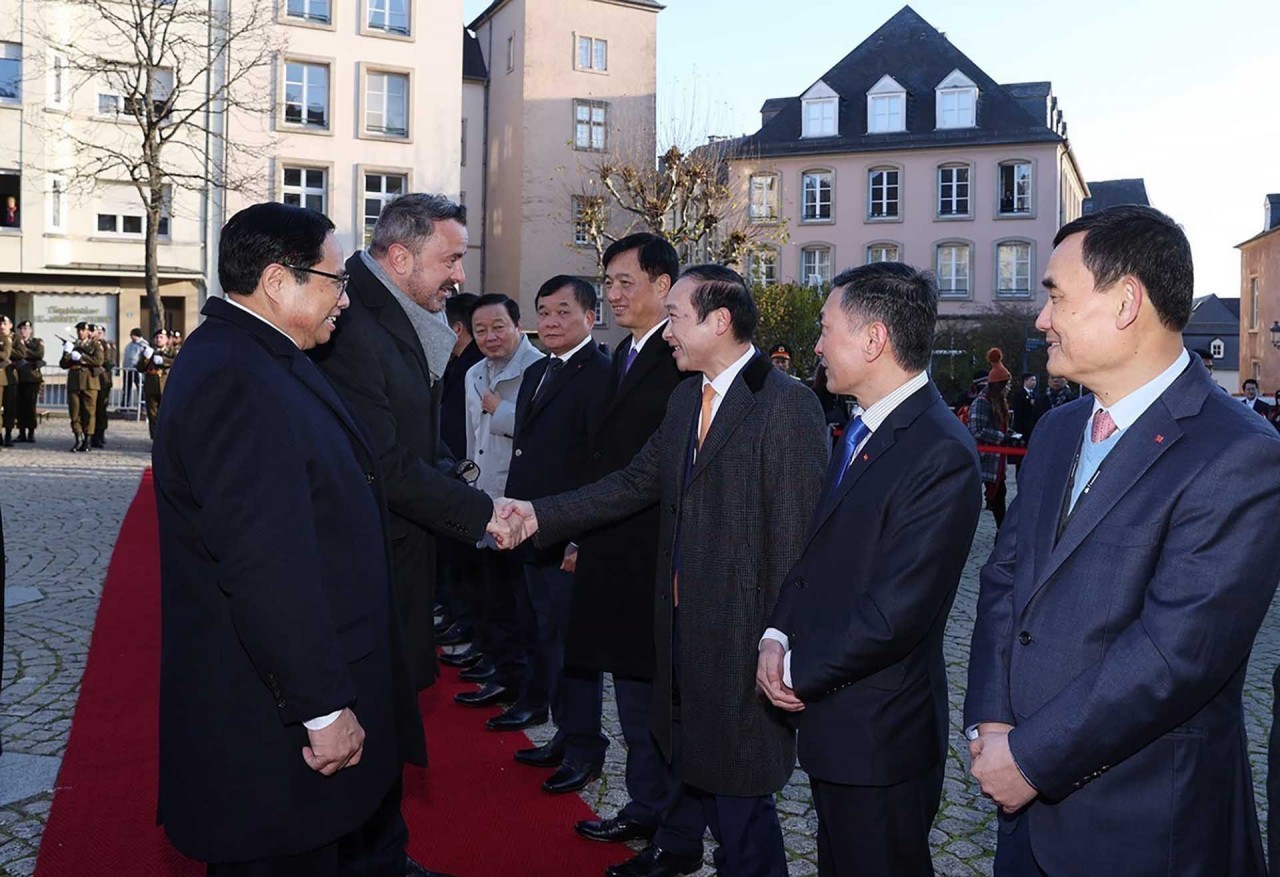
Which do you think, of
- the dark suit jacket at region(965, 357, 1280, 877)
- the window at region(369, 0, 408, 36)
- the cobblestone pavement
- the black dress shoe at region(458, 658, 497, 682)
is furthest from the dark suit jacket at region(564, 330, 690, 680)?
the window at region(369, 0, 408, 36)

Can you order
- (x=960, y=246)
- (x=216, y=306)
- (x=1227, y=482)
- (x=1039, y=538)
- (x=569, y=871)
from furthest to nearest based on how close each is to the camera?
(x=960, y=246) < (x=569, y=871) < (x=216, y=306) < (x=1039, y=538) < (x=1227, y=482)

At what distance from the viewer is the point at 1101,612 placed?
2318 mm

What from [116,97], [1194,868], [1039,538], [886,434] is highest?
[116,97]

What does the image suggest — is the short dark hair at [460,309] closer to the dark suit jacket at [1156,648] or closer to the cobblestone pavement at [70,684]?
the cobblestone pavement at [70,684]

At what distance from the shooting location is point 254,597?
8.29 feet

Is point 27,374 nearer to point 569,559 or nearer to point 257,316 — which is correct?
Result: point 569,559

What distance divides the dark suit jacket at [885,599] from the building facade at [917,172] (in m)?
40.7

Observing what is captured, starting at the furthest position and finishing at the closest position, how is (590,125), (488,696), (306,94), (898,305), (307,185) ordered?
(590,125) < (307,185) < (306,94) < (488,696) < (898,305)

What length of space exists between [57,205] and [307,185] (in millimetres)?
6980

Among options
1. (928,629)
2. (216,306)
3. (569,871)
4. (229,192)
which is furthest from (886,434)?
(229,192)

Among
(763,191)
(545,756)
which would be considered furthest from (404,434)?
(763,191)

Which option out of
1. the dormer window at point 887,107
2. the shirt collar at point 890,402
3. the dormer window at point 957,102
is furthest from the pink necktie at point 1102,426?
the dormer window at point 887,107

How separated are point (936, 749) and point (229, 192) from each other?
34097mm

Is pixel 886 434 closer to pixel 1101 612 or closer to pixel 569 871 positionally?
pixel 1101 612
